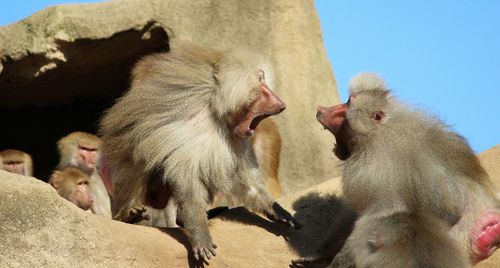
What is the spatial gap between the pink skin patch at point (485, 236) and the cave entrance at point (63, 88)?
557cm

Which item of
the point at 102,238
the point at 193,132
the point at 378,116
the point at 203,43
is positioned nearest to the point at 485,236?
the point at 378,116

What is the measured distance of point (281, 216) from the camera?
6559 mm

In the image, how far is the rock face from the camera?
33.8 feet

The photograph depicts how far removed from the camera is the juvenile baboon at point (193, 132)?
6.22 m

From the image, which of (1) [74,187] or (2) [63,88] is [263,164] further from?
(2) [63,88]

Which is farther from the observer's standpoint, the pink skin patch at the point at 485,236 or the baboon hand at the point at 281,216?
the baboon hand at the point at 281,216

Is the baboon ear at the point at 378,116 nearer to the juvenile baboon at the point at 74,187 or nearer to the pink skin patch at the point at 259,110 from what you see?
the pink skin patch at the point at 259,110

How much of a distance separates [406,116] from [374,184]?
0.55 metres

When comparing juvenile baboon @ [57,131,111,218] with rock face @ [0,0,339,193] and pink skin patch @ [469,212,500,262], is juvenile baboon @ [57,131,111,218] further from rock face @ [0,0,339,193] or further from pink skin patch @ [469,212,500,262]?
pink skin patch @ [469,212,500,262]

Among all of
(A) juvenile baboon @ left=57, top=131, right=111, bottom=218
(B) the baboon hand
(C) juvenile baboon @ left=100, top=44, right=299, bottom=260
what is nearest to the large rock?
(B) the baboon hand

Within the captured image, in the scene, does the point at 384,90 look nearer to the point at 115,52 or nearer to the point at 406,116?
the point at 406,116

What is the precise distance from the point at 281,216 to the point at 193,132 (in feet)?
2.59

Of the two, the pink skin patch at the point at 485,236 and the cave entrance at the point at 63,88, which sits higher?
the pink skin patch at the point at 485,236

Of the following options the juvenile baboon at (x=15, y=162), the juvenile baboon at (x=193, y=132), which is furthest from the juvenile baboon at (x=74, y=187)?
the juvenile baboon at (x=193, y=132)
